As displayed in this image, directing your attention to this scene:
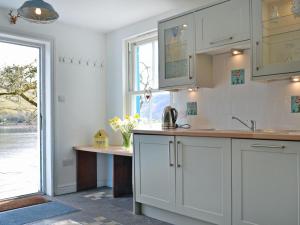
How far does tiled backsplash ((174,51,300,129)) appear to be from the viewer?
2785 mm

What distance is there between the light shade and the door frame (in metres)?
1.47

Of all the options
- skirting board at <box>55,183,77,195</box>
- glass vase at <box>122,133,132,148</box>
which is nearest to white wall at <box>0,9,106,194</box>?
skirting board at <box>55,183,77,195</box>

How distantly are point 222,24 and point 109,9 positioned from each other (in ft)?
5.08

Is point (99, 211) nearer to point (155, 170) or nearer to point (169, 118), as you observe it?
point (155, 170)

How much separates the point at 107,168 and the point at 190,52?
2426 millimetres

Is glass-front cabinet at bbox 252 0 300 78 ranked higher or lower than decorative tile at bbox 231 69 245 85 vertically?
higher

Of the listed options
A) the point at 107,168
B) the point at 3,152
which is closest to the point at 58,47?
the point at 3,152

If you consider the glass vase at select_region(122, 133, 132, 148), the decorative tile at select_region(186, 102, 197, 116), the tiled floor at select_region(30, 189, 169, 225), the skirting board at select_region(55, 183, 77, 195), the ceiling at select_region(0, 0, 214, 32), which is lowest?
the tiled floor at select_region(30, 189, 169, 225)

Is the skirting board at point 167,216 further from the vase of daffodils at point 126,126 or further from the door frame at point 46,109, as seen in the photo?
the door frame at point 46,109

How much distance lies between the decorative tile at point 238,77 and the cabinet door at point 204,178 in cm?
81

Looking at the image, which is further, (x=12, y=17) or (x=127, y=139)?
(x=127, y=139)

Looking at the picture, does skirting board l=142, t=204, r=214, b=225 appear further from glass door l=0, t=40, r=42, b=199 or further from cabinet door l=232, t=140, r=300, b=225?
glass door l=0, t=40, r=42, b=199

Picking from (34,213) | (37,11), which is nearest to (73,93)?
(34,213)

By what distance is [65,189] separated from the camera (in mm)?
4277
